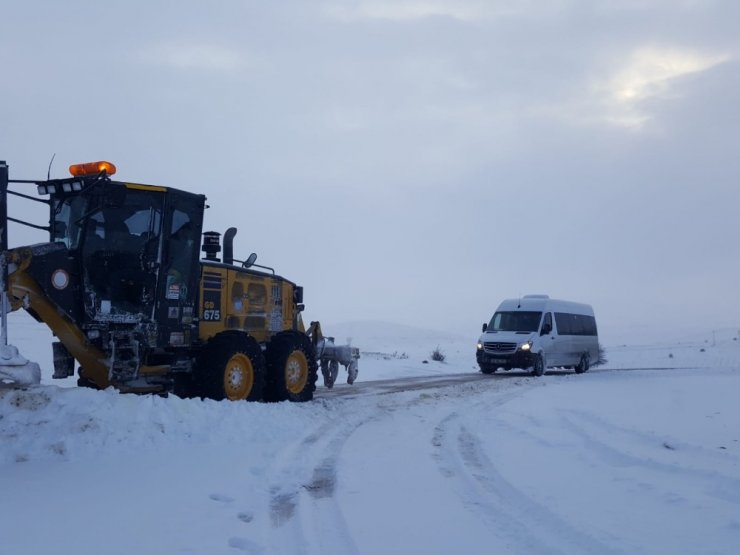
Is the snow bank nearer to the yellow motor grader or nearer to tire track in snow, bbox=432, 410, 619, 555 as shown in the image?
the yellow motor grader

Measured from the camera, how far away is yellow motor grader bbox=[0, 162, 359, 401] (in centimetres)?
916

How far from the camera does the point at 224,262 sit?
12961 millimetres

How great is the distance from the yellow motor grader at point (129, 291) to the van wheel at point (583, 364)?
1697 centimetres

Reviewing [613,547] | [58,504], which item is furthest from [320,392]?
[613,547]

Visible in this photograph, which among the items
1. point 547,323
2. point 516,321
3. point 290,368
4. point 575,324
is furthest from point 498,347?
point 290,368

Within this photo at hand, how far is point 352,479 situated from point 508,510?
183 centimetres

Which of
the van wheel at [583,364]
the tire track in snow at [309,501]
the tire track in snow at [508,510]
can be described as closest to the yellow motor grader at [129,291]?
the tire track in snow at [309,501]

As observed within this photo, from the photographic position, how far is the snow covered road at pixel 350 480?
5.14m

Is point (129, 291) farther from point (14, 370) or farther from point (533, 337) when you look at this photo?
point (533, 337)

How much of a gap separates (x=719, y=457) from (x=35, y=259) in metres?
8.22

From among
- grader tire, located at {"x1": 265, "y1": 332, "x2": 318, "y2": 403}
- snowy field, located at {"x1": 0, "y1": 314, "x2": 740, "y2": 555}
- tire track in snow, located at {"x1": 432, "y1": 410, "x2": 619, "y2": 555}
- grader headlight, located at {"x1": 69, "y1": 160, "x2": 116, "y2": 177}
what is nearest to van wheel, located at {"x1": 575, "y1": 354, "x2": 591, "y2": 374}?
snowy field, located at {"x1": 0, "y1": 314, "x2": 740, "y2": 555}

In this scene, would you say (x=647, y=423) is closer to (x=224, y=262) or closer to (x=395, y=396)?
(x=395, y=396)

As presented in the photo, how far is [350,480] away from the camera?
7.10 metres

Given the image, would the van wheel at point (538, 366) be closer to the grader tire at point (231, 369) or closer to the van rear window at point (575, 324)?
the van rear window at point (575, 324)
